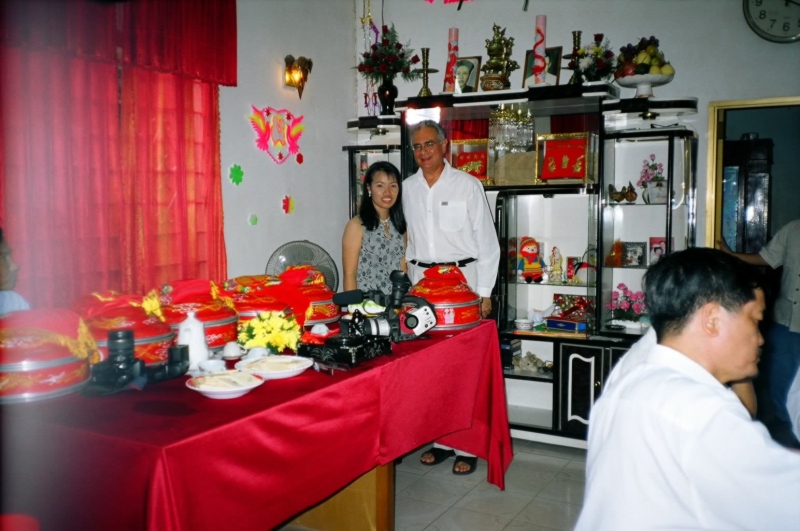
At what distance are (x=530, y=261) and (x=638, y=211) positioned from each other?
31.8 inches

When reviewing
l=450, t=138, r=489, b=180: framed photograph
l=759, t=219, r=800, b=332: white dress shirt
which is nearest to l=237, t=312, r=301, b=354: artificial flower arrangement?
l=450, t=138, r=489, b=180: framed photograph

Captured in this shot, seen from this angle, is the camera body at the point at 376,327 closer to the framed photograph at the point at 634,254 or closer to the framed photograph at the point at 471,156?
the framed photograph at the point at 471,156

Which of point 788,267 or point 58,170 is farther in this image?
point 788,267

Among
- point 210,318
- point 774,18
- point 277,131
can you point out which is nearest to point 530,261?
point 277,131

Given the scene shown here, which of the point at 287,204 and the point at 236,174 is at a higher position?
the point at 236,174

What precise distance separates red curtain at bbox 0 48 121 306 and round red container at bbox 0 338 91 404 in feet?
4.76

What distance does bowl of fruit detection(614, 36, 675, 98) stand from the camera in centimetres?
398

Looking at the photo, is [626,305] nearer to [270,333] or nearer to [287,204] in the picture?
[287,204]

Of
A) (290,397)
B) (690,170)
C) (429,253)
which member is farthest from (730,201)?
(290,397)

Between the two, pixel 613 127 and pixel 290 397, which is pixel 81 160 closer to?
pixel 290 397

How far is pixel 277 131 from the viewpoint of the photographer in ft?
15.2

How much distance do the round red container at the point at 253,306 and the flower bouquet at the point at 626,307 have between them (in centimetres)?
258

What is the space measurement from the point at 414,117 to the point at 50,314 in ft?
10.1

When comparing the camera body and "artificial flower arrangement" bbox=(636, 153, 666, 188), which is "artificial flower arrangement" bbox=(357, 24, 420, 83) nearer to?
"artificial flower arrangement" bbox=(636, 153, 666, 188)
